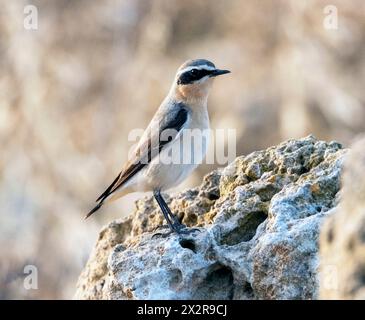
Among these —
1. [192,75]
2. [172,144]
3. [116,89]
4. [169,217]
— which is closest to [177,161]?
[172,144]

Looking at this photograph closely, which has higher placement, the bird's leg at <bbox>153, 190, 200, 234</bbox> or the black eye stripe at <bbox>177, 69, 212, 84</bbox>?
the black eye stripe at <bbox>177, 69, 212, 84</bbox>

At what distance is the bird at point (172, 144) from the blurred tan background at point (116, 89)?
8796 millimetres

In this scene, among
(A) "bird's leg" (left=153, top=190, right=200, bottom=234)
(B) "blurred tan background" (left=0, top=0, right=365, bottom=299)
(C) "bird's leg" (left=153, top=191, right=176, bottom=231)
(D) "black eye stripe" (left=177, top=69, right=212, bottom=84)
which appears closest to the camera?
(A) "bird's leg" (left=153, top=190, right=200, bottom=234)

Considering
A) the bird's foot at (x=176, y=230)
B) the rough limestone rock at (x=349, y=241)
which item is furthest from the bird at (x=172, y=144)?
the rough limestone rock at (x=349, y=241)

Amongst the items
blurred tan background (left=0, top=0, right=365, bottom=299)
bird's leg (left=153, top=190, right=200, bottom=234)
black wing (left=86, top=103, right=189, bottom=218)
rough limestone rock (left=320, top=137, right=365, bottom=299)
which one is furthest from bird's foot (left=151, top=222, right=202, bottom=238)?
blurred tan background (left=0, top=0, right=365, bottom=299)

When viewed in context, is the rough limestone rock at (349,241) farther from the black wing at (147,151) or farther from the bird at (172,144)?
the black wing at (147,151)

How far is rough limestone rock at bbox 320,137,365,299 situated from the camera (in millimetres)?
5660

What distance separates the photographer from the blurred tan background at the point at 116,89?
69.3 ft

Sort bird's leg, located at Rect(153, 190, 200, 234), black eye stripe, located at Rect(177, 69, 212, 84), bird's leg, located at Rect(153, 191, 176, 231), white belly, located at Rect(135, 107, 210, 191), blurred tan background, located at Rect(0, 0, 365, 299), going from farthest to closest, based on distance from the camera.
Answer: blurred tan background, located at Rect(0, 0, 365, 299) < black eye stripe, located at Rect(177, 69, 212, 84) < white belly, located at Rect(135, 107, 210, 191) < bird's leg, located at Rect(153, 191, 176, 231) < bird's leg, located at Rect(153, 190, 200, 234)

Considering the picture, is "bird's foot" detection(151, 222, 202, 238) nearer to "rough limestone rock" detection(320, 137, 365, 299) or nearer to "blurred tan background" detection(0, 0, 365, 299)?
"rough limestone rock" detection(320, 137, 365, 299)

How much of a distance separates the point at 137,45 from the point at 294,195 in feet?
63.3

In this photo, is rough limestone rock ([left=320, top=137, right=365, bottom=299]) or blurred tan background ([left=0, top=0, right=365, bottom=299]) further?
blurred tan background ([left=0, top=0, right=365, bottom=299])

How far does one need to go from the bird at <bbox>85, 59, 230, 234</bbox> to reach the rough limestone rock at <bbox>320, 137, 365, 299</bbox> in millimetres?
3508

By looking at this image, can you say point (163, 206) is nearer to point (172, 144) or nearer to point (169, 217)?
point (169, 217)
